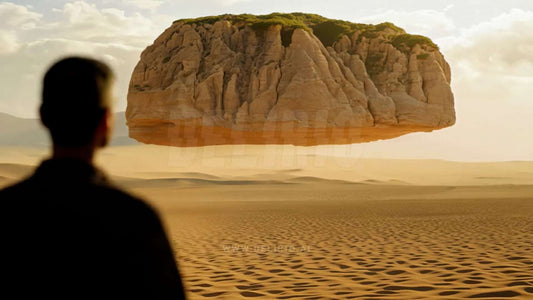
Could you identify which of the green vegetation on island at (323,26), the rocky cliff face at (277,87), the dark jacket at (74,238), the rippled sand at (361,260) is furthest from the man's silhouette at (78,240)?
the green vegetation on island at (323,26)

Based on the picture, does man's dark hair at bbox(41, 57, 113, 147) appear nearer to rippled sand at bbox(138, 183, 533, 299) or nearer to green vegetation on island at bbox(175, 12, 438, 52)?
rippled sand at bbox(138, 183, 533, 299)

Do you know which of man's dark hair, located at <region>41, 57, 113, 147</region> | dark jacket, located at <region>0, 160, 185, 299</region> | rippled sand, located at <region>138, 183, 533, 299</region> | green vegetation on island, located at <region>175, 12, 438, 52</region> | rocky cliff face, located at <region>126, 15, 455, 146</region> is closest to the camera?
dark jacket, located at <region>0, 160, 185, 299</region>

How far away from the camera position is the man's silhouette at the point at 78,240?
1.18m

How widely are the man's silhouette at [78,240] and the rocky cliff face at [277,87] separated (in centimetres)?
1907

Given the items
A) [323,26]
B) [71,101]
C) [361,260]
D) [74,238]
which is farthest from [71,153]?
[323,26]

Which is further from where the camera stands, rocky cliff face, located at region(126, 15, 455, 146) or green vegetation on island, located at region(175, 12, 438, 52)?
green vegetation on island, located at region(175, 12, 438, 52)

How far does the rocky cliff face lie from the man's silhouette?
19.1 metres

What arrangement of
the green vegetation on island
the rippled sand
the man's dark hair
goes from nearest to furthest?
1. the man's dark hair
2. the rippled sand
3. the green vegetation on island

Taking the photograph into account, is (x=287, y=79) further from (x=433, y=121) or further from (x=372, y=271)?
(x=372, y=271)

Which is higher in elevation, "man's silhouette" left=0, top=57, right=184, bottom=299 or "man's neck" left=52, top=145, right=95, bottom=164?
"man's neck" left=52, top=145, right=95, bottom=164

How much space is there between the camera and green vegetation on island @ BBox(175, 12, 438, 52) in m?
22.3

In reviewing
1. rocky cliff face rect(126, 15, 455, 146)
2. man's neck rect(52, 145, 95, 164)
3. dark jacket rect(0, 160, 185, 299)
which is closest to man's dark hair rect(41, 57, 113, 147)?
man's neck rect(52, 145, 95, 164)

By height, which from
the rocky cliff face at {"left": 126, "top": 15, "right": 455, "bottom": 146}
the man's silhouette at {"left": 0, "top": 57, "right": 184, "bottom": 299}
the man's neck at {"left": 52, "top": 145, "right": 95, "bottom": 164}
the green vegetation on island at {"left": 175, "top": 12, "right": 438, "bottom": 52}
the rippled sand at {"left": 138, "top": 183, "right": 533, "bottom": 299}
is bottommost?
the rippled sand at {"left": 138, "top": 183, "right": 533, "bottom": 299}

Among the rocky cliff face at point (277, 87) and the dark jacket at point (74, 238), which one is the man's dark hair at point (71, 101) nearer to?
the dark jacket at point (74, 238)
